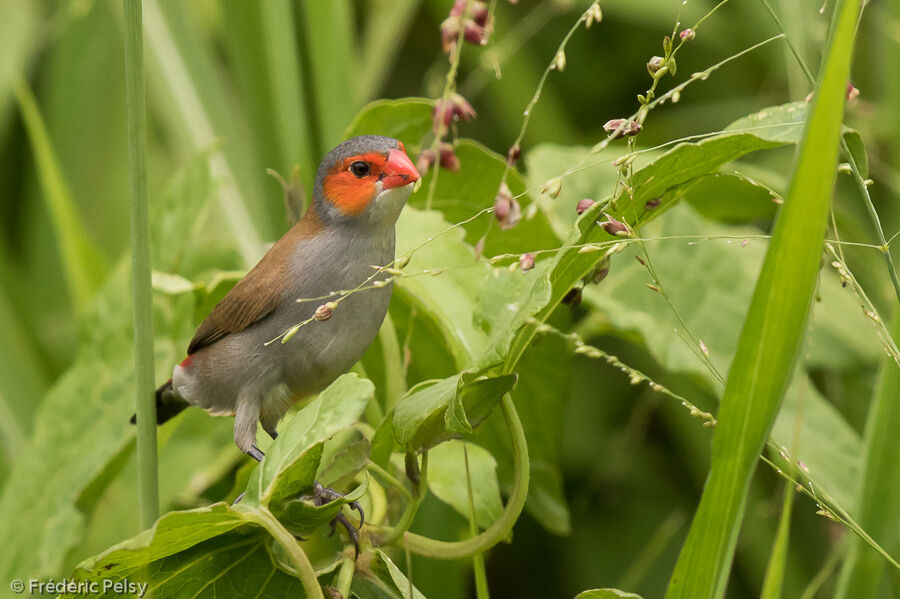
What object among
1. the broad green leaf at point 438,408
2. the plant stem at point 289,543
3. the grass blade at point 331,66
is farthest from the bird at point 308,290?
the grass blade at point 331,66

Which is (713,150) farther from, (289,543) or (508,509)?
(289,543)

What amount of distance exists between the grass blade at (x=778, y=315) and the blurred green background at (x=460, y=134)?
45 centimetres

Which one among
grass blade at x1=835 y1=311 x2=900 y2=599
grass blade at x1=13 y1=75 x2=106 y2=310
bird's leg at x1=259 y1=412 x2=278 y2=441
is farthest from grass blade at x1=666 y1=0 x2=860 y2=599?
grass blade at x1=13 y1=75 x2=106 y2=310

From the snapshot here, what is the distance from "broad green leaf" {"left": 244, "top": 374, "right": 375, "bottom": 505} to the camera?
0.76m

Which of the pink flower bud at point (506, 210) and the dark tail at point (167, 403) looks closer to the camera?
the pink flower bud at point (506, 210)

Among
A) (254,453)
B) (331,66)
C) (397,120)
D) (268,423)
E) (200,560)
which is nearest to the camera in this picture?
(200,560)

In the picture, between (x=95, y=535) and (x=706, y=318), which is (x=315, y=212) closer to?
(x=706, y=318)

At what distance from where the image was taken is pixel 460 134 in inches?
93.7

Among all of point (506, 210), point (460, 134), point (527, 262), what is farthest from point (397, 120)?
point (460, 134)

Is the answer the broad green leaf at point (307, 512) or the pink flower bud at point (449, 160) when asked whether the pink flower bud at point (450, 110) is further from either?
the broad green leaf at point (307, 512)

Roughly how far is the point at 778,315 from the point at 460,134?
1.79m

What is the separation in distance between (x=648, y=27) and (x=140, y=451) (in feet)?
5.94

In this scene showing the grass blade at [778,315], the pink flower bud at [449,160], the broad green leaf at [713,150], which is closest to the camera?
the grass blade at [778,315]

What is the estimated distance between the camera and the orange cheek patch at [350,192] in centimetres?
105
